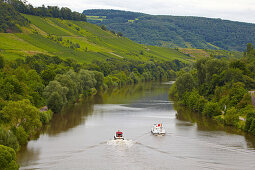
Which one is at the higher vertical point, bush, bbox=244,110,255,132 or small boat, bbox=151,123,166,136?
bush, bbox=244,110,255,132

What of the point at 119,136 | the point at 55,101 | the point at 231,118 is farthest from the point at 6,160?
the point at 231,118

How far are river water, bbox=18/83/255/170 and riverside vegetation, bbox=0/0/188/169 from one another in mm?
3230

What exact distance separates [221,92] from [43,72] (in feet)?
136

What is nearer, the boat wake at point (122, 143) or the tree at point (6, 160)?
the tree at point (6, 160)

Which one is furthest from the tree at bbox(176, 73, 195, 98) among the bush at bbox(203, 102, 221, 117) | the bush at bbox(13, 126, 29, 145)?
the bush at bbox(13, 126, 29, 145)

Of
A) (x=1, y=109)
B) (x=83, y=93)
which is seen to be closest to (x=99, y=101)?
(x=83, y=93)

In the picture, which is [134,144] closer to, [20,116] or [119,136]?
[119,136]

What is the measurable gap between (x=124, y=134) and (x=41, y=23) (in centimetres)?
15135

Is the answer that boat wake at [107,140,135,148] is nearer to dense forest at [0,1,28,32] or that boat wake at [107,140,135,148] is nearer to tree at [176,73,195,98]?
tree at [176,73,195,98]

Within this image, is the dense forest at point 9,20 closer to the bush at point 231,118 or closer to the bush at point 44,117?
the bush at point 44,117

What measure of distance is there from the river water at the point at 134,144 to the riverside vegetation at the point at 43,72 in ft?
10.6

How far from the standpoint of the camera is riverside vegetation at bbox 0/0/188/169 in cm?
5159

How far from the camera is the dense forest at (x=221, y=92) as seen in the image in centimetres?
6738

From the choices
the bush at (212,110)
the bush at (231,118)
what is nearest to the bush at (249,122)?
the bush at (231,118)
